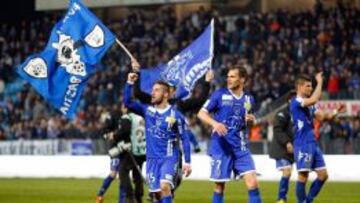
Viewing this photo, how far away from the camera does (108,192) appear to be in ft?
78.2

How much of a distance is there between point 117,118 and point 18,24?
95.9 ft

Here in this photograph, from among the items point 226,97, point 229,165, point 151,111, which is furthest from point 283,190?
point 151,111

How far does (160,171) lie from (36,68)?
4.17 meters

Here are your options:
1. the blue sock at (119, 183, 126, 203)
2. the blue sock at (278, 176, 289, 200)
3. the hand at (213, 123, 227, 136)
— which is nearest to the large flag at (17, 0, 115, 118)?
the blue sock at (119, 183, 126, 203)

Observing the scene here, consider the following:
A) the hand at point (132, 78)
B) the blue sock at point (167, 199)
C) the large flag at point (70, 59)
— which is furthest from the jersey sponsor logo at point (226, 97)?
the large flag at point (70, 59)

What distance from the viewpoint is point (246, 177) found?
14.6m

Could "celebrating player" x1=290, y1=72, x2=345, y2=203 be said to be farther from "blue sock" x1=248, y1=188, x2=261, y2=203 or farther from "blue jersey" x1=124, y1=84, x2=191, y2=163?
"blue jersey" x1=124, y1=84, x2=191, y2=163

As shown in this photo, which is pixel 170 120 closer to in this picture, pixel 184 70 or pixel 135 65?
pixel 135 65

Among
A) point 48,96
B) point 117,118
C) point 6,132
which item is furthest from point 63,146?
point 48,96

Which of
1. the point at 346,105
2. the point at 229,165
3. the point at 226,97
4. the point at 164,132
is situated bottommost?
the point at 229,165

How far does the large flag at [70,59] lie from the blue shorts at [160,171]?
9.20 feet

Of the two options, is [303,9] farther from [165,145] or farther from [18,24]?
[165,145]

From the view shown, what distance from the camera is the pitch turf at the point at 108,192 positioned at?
2062 centimetres

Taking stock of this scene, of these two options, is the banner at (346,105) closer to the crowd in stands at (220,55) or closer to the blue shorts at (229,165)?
the crowd in stands at (220,55)
